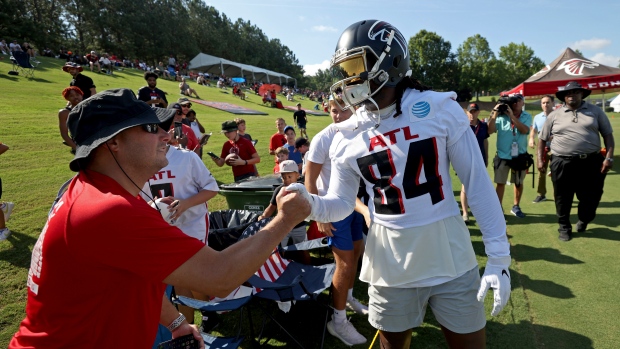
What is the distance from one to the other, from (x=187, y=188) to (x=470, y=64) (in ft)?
259

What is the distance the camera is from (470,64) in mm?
72062

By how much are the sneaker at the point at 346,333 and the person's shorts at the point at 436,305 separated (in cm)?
136

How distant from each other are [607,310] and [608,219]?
140 inches

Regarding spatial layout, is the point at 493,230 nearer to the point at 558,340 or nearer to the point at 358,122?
the point at 358,122

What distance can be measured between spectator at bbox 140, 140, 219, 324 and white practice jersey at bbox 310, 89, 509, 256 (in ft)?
5.60

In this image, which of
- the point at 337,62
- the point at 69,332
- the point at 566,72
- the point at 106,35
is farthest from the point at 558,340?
the point at 106,35

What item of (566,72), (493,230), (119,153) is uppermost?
(566,72)

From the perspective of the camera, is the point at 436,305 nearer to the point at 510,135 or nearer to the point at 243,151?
the point at 243,151

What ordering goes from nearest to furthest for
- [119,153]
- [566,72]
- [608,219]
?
[119,153] → [608,219] → [566,72]

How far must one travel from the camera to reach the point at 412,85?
232 cm

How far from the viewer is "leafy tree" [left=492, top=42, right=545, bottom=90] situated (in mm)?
68312

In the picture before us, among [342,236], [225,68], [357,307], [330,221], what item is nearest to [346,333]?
[357,307]

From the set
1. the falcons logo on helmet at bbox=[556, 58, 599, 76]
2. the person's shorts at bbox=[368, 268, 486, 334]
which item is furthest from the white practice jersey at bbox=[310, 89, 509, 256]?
the falcons logo on helmet at bbox=[556, 58, 599, 76]

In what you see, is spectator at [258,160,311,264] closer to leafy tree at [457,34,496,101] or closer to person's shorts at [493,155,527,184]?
person's shorts at [493,155,527,184]
